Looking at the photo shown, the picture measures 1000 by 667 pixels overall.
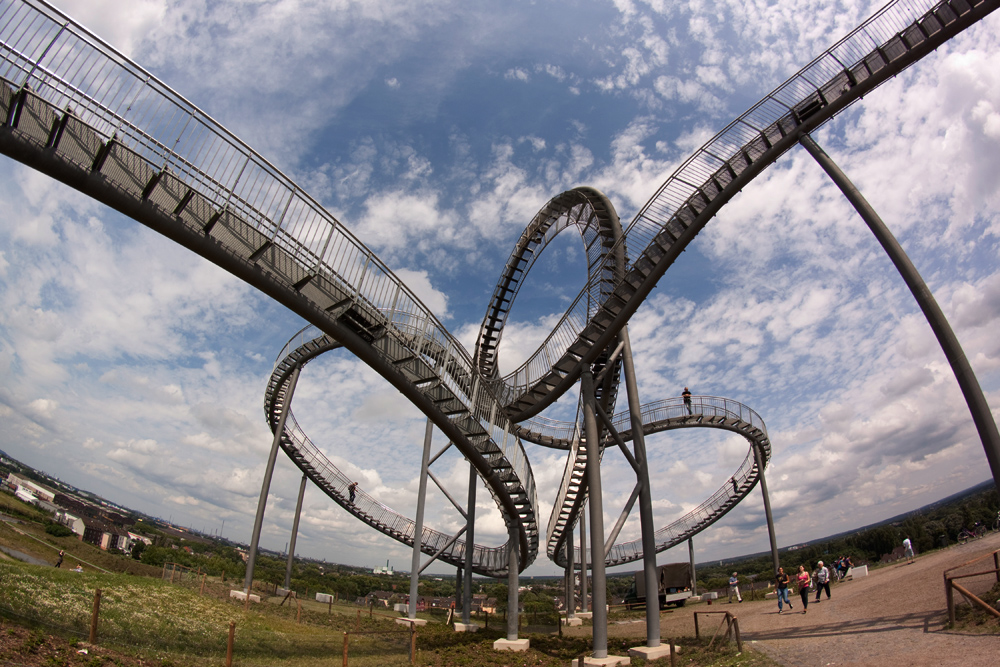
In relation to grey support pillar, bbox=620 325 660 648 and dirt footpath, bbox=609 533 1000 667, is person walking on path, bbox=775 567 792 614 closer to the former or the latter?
dirt footpath, bbox=609 533 1000 667

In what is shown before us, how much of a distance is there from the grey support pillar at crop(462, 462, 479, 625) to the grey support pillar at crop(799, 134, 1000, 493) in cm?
1339

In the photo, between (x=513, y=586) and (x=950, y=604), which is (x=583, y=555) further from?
(x=950, y=604)

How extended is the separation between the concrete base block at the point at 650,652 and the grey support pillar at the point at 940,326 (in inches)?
283

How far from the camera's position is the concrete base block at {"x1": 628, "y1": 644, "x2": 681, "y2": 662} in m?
11.1

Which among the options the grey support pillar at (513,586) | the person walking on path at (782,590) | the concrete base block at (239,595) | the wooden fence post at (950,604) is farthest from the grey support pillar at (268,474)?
the wooden fence post at (950,604)

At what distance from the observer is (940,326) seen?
9.34m

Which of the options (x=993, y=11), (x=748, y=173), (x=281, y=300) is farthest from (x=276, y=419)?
(x=993, y=11)

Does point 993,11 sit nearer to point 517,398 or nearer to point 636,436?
point 636,436

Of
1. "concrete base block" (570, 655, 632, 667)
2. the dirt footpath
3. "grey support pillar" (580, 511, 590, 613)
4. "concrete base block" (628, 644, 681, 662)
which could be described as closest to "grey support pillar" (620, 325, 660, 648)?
"concrete base block" (628, 644, 681, 662)

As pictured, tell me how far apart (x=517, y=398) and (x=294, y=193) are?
9.12 metres

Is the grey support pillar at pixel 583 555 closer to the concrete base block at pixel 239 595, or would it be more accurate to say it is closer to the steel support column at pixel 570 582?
the steel support column at pixel 570 582

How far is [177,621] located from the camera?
11.9m

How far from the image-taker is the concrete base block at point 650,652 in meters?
11.1

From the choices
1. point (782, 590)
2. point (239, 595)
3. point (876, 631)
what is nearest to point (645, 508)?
point (876, 631)
